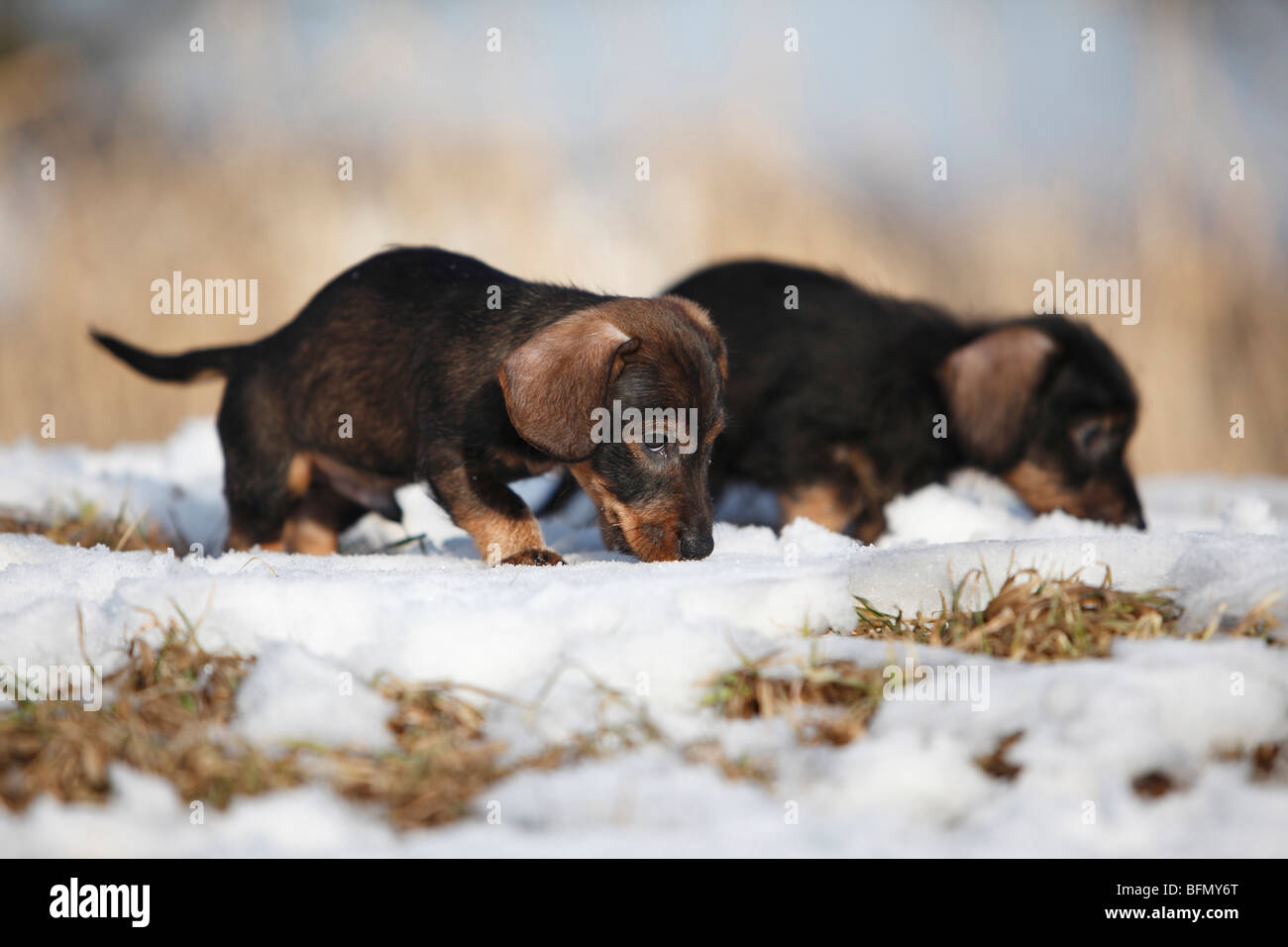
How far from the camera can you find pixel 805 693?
6.91ft

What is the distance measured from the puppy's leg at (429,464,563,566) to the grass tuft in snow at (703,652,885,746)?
1.30m

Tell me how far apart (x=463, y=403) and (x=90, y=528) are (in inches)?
72.8

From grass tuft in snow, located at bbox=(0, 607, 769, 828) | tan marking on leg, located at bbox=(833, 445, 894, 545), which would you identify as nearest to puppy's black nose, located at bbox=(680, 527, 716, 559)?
grass tuft in snow, located at bbox=(0, 607, 769, 828)

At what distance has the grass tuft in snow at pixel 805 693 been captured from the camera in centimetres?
200

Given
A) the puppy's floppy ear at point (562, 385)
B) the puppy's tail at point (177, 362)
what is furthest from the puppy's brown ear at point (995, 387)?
the puppy's tail at point (177, 362)

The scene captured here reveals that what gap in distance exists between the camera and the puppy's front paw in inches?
127

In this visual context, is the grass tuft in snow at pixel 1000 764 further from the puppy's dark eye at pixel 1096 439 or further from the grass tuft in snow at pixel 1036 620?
the puppy's dark eye at pixel 1096 439

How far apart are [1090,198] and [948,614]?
21.4 feet

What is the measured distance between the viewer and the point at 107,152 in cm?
827

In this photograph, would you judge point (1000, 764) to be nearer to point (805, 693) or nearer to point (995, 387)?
point (805, 693)

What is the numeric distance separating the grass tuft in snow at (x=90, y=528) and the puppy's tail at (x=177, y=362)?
542mm

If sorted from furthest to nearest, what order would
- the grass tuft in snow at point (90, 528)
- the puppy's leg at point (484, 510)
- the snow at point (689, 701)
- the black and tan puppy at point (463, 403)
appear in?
the grass tuft in snow at point (90, 528) < the puppy's leg at point (484, 510) < the black and tan puppy at point (463, 403) < the snow at point (689, 701)
